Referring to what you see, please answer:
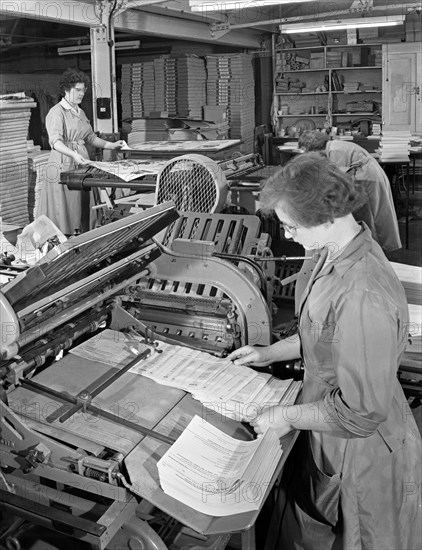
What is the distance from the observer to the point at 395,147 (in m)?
7.34

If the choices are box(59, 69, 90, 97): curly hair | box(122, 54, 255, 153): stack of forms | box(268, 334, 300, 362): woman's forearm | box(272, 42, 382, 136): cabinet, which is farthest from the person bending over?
box(272, 42, 382, 136): cabinet

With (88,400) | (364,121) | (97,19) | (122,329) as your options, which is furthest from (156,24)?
(88,400)

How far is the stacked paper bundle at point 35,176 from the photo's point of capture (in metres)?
5.68

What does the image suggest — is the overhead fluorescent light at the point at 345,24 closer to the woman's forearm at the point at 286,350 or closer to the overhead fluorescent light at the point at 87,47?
the overhead fluorescent light at the point at 87,47

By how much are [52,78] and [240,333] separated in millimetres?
7608

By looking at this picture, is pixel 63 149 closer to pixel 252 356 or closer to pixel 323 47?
pixel 252 356

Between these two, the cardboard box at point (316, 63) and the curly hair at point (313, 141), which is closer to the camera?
the curly hair at point (313, 141)

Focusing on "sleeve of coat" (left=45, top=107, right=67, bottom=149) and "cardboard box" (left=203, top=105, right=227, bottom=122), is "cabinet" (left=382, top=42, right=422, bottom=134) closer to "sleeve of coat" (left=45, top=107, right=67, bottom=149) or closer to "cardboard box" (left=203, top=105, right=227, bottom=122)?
"cardboard box" (left=203, top=105, right=227, bottom=122)

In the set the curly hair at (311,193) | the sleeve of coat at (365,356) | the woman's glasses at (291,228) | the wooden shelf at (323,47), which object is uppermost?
the wooden shelf at (323,47)

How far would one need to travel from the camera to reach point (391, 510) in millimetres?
1848

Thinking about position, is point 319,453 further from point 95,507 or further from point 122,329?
point 122,329

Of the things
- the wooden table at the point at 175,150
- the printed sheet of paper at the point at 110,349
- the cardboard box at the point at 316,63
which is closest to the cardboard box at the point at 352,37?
the cardboard box at the point at 316,63

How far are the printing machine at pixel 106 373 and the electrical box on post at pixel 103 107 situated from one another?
429cm

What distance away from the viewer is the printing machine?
1578 mm
